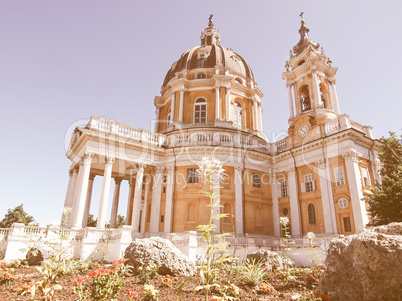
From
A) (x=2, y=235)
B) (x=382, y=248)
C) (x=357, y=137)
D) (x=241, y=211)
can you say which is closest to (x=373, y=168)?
(x=357, y=137)

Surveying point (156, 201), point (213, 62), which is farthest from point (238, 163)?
point (213, 62)

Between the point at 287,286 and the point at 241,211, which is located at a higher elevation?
the point at 241,211

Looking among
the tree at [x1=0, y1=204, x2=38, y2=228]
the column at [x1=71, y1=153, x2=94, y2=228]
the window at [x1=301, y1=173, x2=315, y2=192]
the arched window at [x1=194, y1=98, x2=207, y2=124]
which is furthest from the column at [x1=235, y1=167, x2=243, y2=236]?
the tree at [x1=0, y1=204, x2=38, y2=228]

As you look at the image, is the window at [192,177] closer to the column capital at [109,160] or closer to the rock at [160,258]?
the column capital at [109,160]

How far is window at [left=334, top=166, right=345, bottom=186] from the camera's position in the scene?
2176 centimetres

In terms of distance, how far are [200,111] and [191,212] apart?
41.6 feet

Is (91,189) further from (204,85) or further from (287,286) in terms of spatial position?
(287,286)

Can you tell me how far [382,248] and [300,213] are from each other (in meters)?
19.6

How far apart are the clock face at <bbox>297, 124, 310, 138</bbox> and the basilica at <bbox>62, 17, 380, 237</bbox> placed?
10 cm

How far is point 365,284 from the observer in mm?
5426

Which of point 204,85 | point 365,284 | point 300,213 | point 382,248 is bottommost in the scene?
point 365,284

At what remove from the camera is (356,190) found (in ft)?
66.5

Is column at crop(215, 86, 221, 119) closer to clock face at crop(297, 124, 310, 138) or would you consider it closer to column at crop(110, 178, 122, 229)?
clock face at crop(297, 124, 310, 138)

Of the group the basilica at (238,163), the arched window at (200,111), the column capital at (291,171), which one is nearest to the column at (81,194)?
the basilica at (238,163)
